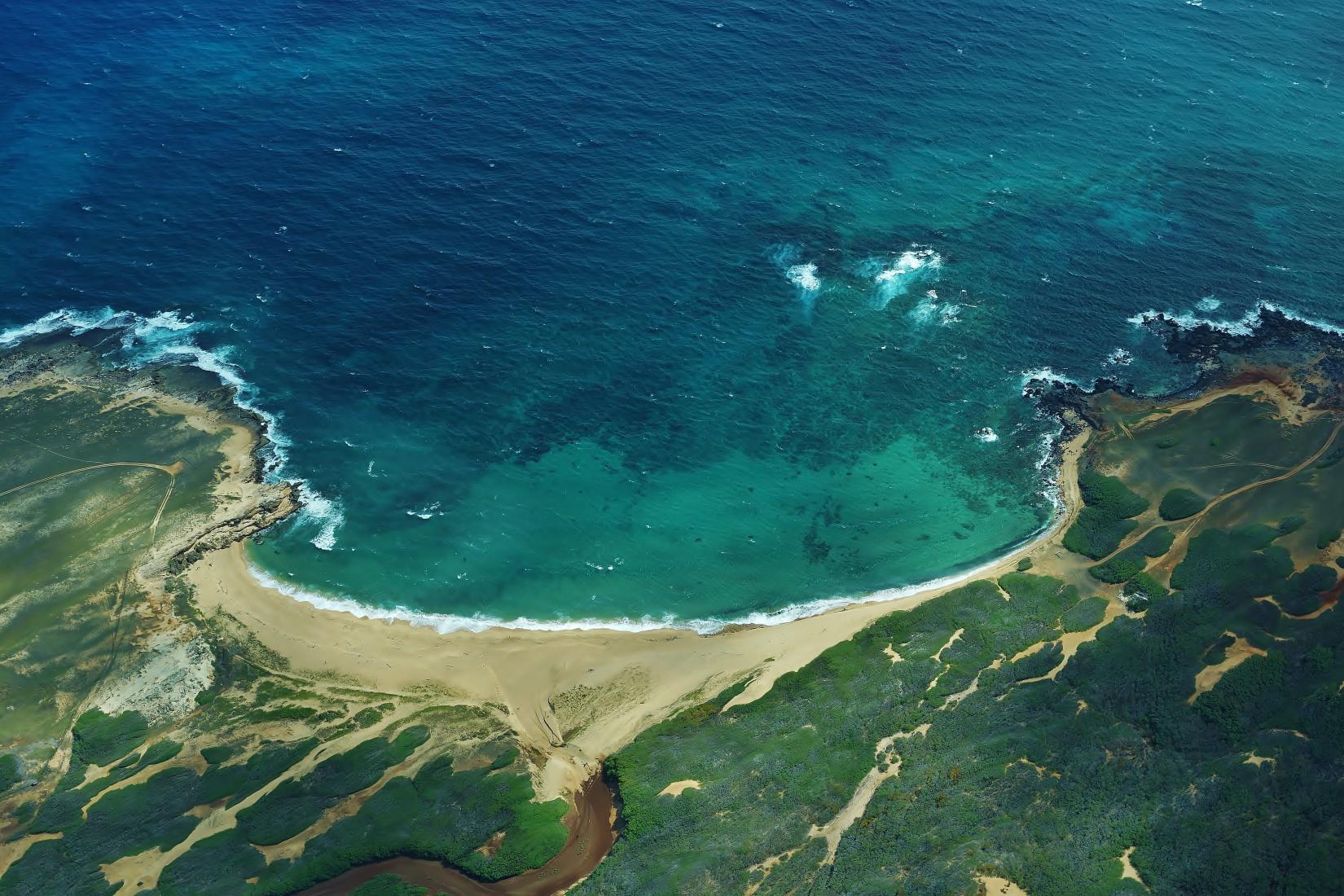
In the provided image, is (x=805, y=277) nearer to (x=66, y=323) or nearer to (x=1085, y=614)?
(x=1085, y=614)

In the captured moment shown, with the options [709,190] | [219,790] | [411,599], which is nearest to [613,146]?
[709,190]

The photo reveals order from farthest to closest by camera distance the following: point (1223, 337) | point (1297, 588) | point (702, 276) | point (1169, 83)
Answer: point (1169, 83) → point (702, 276) → point (1223, 337) → point (1297, 588)

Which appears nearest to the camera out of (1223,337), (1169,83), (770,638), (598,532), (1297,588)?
(1297,588)

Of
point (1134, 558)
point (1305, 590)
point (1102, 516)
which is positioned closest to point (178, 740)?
point (1134, 558)

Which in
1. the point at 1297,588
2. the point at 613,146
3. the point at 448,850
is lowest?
the point at 448,850

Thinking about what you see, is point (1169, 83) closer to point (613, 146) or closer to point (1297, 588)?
point (613, 146)

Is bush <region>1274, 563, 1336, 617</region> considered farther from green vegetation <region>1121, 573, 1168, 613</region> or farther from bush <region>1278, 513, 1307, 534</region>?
green vegetation <region>1121, 573, 1168, 613</region>
